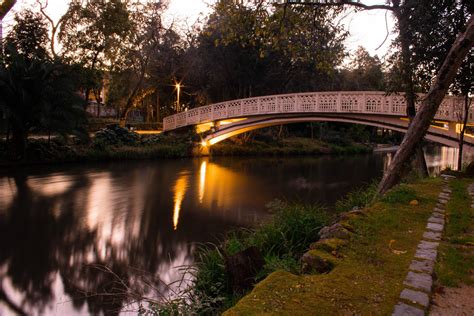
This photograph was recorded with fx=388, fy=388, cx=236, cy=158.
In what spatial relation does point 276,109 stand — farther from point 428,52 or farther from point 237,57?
point 428,52

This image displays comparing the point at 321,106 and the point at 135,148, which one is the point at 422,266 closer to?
the point at 321,106

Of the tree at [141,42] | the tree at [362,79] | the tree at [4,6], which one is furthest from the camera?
the tree at [362,79]

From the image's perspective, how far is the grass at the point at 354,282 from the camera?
7.07 feet

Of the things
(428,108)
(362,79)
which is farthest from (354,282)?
(362,79)

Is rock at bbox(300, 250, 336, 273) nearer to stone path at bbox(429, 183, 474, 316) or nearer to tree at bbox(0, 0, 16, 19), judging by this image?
stone path at bbox(429, 183, 474, 316)

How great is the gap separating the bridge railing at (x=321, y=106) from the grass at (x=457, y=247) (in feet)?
24.8

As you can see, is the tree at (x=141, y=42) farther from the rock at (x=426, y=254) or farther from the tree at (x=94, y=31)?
the rock at (x=426, y=254)

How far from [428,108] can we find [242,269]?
182 inches

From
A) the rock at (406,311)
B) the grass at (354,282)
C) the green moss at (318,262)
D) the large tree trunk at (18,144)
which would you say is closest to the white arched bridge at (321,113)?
the grass at (354,282)

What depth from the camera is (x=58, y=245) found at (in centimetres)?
673

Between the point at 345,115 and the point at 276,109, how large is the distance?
340 centimetres

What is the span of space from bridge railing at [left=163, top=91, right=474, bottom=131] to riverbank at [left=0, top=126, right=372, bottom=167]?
6.88ft

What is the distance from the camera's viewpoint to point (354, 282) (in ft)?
8.25

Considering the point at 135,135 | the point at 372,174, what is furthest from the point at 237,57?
the point at 372,174
